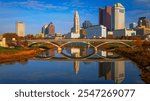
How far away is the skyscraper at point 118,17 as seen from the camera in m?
2.58

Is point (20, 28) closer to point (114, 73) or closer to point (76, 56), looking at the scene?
point (114, 73)

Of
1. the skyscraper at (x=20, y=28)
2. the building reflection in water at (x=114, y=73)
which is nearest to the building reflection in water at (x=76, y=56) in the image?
the building reflection in water at (x=114, y=73)

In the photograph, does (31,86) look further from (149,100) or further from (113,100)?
(149,100)

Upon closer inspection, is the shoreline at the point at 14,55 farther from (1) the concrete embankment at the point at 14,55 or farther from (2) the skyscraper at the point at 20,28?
(2) the skyscraper at the point at 20,28

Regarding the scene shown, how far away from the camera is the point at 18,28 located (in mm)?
2631

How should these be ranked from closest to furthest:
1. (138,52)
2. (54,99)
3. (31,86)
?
(54,99), (31,86), (138,52)

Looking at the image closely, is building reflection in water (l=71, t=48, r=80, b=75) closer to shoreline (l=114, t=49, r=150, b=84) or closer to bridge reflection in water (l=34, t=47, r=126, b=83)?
bridge reflection in water (l=34, t=47, r=126, b=83)

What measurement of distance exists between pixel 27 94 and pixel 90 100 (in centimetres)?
32

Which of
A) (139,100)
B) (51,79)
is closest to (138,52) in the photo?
(51,79)

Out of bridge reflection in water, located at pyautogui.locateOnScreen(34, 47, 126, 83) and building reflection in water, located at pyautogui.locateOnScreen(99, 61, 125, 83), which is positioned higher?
bridge reflection in water, located at pyautogui.locateOnScreen(34, 47, 126, 83)

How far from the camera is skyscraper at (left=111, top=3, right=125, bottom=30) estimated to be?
2.58 meters

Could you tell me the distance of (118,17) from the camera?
2.65 metres

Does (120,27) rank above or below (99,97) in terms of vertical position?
above

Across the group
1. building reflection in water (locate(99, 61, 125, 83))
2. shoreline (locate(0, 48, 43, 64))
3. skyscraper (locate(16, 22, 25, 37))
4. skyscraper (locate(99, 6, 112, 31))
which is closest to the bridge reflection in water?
building reflection in water (locate(99, 61, 125, 83))
